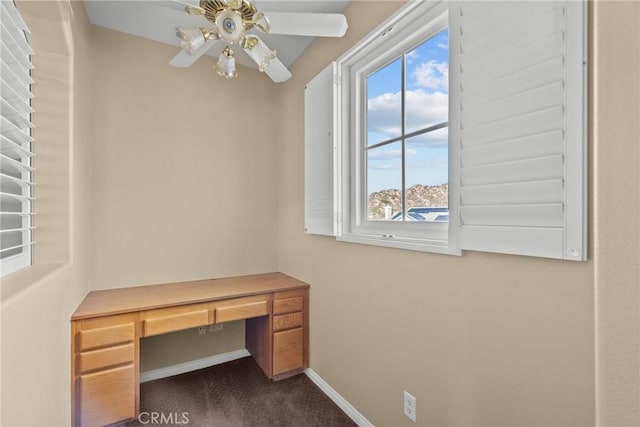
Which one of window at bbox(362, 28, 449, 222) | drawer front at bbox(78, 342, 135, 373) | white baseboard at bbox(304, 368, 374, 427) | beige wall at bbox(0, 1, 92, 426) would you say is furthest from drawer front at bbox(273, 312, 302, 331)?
beige wall at bbox(0, 1, 92, 426)

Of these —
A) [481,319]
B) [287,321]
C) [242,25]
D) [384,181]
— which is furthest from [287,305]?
[242,25]

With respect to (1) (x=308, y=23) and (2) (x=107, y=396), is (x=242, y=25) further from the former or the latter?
(2) (x=107, y=396)

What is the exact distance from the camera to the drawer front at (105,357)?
1.67 metres

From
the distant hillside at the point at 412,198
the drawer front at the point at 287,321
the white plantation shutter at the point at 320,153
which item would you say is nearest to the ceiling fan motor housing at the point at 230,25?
the white plantation shutter at the point at 320,153

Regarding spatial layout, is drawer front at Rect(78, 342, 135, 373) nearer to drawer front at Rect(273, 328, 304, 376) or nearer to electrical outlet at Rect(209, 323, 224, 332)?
electrical outlet at Rect(209, 323, 224, 332)

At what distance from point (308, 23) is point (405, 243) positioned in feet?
3.59

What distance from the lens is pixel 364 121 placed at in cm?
193

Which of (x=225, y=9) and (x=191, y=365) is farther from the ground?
(x=225, y=9)

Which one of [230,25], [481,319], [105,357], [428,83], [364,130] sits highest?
[230,25]

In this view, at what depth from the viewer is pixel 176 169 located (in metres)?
2.45

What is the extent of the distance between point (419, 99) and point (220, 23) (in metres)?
0.99

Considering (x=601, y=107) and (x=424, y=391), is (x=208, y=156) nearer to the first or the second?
(x=424, y=391)

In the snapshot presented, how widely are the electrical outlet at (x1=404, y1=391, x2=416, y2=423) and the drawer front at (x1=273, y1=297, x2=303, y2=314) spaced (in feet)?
3.35

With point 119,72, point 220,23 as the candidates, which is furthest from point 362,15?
point 119,72
